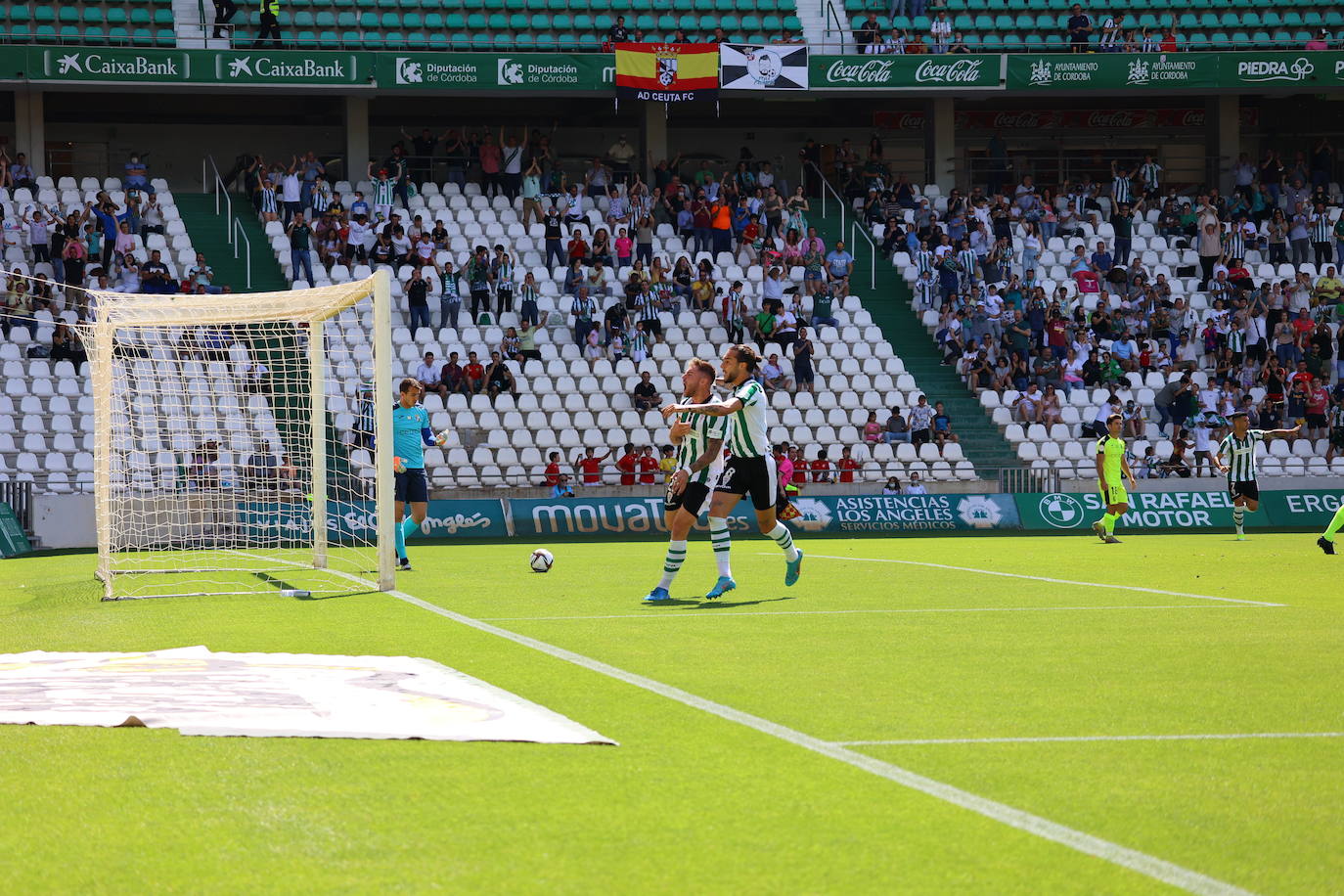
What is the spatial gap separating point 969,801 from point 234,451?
17949mm

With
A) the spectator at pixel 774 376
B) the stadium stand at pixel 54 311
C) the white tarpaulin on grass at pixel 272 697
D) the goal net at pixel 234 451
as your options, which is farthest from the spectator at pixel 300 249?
the white tarpaulin on grass at pixel 272 697

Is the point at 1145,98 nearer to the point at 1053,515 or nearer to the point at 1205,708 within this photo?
the point at 1053,515

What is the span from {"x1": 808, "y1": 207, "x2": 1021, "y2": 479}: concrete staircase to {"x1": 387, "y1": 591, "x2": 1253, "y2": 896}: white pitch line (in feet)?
76.2

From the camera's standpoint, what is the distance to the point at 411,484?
17.1m

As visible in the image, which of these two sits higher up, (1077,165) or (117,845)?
(1077,165)

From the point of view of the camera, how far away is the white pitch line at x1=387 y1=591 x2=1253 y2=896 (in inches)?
169

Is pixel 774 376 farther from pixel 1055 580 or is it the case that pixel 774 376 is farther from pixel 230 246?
pixel 1055 580

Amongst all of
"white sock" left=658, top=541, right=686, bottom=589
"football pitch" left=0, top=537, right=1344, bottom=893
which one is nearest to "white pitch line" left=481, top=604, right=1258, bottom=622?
"football pitch" left=0, top=537, right=1344, bottom=893

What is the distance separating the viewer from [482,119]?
1545 inches

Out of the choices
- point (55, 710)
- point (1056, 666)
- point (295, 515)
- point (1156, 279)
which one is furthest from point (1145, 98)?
point (55, 710)

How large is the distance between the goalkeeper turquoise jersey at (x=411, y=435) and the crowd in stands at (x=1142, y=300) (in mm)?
16691

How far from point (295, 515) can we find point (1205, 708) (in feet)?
49.3

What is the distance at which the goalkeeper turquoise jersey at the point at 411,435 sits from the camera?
16.9 metres

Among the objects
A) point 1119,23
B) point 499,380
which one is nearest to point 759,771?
point 499,380
